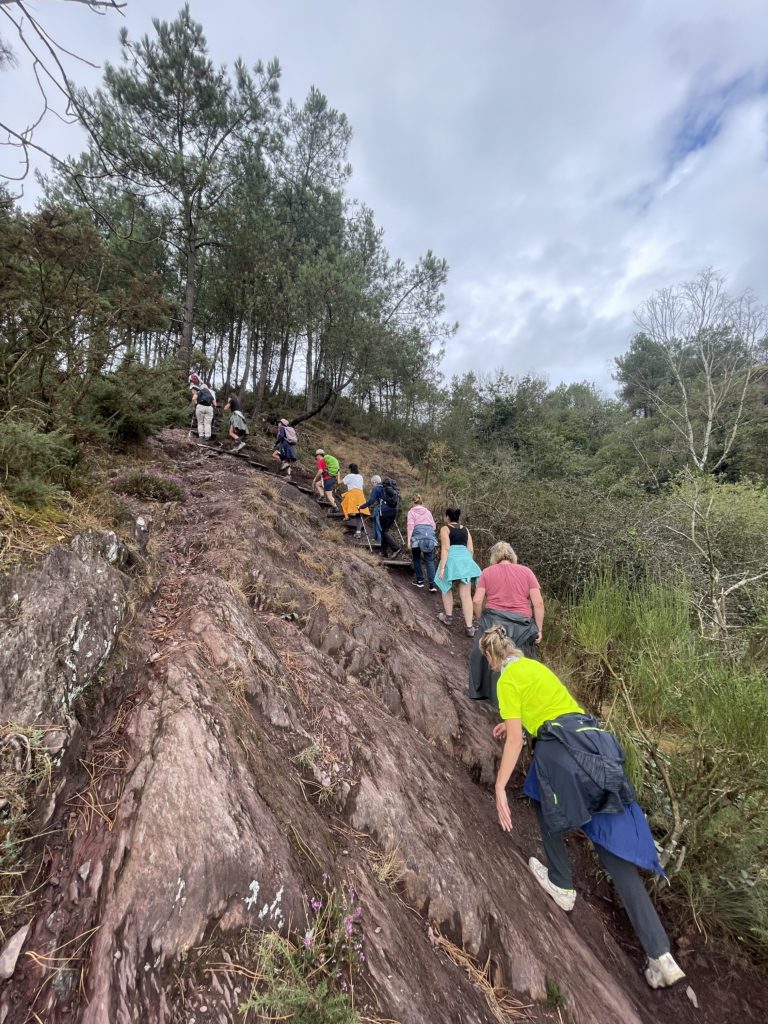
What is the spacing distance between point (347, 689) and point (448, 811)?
117cm

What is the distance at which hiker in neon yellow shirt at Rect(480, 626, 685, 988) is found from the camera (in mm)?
2779

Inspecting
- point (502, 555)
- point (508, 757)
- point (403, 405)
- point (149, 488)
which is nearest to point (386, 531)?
point (502, 555)

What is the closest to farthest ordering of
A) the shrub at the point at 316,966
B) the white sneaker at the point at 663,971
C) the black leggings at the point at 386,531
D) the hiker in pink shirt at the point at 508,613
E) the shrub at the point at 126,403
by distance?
the shrub at the point at 316,966 < the white sneaker at the point at 663,971 < the hiker in pink shirt at the point at 508,613 < the shrub at the point at 126,403 < the black leggings at the point at 386,531

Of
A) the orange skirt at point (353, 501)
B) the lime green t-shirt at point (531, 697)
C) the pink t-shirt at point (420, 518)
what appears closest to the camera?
the lime green t-shirt at point (531, 697)

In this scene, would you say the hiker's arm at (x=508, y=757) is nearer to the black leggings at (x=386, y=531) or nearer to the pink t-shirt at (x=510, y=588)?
the pink t-shirt at (x=510, y=588)

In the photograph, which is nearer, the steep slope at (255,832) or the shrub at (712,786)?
the steep slope at (255,832)

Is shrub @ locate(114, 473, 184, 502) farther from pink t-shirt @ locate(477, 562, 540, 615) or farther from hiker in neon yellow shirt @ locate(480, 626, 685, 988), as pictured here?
hiker in neon yellow shirt @ locate(480, 626, 685, 988)

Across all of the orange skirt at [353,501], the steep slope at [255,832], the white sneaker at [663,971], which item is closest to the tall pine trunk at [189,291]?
the orange skirt at [353,501]

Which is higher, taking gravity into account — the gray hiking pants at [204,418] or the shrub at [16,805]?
the gray hiking pants at [204,418]

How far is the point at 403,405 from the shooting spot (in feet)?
73.8

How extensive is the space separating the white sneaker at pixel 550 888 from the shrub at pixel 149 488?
17.4ft

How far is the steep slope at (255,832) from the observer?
1.49 m

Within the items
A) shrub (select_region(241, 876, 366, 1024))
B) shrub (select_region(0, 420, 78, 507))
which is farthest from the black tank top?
shrub (select_region(0, 420, 78, 507))

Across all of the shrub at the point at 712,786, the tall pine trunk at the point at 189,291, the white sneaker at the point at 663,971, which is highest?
the tall pine trunk at the point at 189,291
